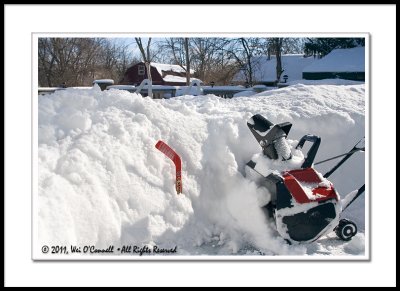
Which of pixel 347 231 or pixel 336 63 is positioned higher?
pixel 336 63

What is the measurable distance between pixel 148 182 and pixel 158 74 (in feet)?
17.6

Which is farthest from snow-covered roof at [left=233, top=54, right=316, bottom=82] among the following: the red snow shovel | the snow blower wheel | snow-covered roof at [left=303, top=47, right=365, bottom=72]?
the snow blower wheel

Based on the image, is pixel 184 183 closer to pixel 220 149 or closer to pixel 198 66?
pixel 220 149

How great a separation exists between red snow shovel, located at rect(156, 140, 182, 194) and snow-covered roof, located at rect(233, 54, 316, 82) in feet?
13.5

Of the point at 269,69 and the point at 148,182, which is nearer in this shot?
the point at 148,182

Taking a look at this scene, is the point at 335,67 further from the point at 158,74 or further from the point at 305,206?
the point at 305,206

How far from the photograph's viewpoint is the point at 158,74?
10.1m

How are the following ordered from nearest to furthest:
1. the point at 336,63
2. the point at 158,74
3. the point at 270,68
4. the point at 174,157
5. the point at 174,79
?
the point at 174,157
the point at 158,74
the point at 174,79
the point at 270,68
the point at 336,63

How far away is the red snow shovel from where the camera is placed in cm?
530

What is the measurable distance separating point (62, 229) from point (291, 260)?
229 centimetres

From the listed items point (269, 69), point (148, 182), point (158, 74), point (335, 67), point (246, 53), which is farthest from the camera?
point (335, 67)

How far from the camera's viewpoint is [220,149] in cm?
585

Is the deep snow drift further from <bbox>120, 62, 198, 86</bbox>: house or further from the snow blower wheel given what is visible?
<bbox>120, 62, 198, 86</bbox>: house

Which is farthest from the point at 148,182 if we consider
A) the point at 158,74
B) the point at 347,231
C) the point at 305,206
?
the point at 158,74
